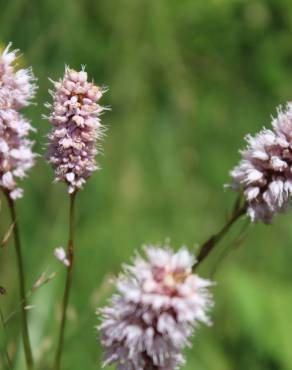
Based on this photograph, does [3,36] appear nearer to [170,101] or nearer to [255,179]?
[170,101]

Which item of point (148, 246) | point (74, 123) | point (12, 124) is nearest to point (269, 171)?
point (148, 246)

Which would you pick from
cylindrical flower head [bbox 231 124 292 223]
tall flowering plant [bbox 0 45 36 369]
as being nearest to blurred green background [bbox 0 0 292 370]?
tall flowering plant [bbox 0 45 36 369]

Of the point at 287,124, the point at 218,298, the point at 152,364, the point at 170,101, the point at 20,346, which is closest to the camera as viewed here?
the point at 152,364

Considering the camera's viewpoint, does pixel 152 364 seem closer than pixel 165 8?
Yes

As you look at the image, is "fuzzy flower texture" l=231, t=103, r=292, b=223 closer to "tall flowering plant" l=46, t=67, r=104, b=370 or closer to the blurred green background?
"tall flowering plant" l=46, t=67, r=104, b=370

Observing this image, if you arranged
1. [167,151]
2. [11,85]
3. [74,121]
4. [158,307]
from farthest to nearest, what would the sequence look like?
1. [167,151]
2. [11,85]
3. [74,121]
4. [158,307]

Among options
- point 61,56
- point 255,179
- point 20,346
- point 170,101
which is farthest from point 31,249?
point 255,179

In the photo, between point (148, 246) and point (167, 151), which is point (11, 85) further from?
point (167, 151)
